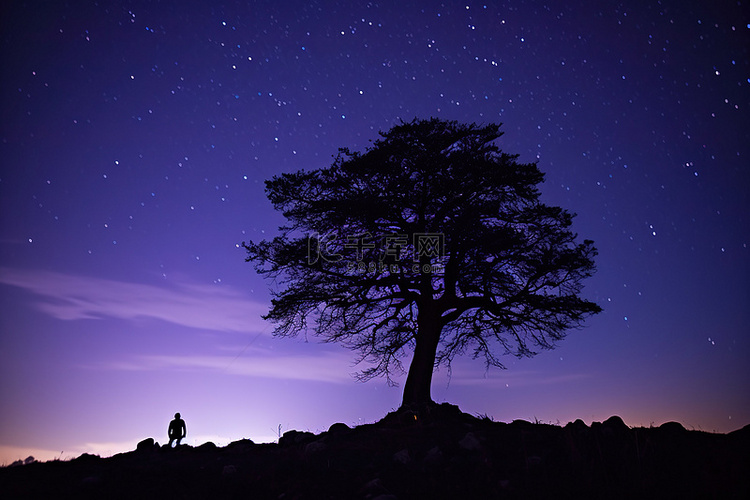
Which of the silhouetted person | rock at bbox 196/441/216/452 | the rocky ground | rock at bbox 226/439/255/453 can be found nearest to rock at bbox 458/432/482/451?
the rocky ground

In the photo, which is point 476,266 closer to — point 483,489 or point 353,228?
point 353,228

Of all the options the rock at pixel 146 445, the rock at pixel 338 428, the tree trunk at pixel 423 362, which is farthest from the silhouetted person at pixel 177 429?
the tree trunk at pixel 423 362

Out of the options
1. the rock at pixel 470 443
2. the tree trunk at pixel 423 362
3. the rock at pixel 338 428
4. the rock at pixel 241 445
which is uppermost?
the tree trunk at pixel 423 362

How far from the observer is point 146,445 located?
1625 cm

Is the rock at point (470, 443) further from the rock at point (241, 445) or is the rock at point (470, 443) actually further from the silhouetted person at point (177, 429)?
the silhouetted person at point (177, 429)

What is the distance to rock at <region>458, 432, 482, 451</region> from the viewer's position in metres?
10.5

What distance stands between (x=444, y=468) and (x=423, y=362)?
273 inches

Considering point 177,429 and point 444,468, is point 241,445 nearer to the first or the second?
point 177,429

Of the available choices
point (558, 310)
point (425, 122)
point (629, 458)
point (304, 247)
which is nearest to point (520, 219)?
point (558, 310)

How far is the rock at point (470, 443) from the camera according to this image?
34.6 feet

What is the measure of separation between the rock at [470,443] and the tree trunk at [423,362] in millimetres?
4982

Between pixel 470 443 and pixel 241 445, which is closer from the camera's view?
pixel 470 443

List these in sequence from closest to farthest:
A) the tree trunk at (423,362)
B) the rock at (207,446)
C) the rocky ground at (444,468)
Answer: the rocky ground at (444,468) → the rock at (207,446) → the tree trunk at (423,362)

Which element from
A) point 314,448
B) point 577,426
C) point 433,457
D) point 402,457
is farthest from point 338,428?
point 577,426
